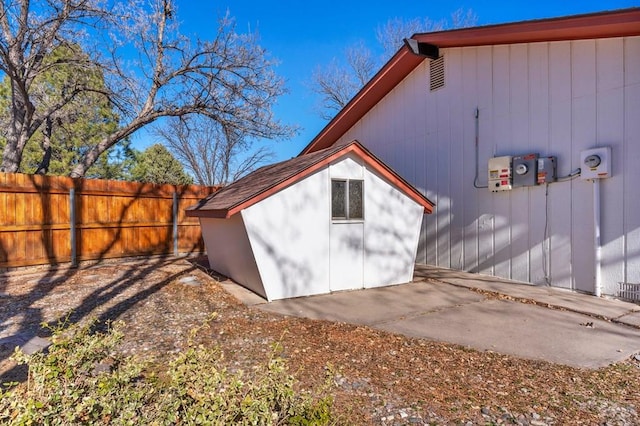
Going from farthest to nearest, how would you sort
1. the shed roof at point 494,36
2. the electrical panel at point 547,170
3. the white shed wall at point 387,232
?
the white shed wall at point 387,232 → the electrical panel at point 547,170 → the shed roof at point 494,36

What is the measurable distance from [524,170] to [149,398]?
710cm

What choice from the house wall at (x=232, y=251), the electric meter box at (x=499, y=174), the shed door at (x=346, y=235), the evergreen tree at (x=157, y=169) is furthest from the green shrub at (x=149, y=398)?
the evergreen tree at (x=157, y=169)

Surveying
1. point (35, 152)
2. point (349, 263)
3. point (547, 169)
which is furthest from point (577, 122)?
point (35, 152)

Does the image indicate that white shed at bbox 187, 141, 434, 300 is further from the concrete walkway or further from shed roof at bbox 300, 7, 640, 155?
shed roof at bbox 300, 7, 640, 155

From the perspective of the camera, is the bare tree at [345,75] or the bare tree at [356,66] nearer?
the bare tree at [356,66]

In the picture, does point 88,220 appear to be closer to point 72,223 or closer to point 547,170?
point 72,223

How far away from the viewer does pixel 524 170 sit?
6.84m

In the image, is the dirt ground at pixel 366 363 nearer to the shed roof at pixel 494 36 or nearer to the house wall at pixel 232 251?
the house wall at pixel 232 251

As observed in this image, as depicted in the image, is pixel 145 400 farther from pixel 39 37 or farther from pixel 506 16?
pixel 506 16

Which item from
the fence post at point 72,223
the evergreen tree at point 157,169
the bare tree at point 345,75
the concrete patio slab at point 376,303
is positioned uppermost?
the bare tree at point 345,75

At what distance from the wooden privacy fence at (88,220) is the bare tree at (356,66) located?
41.1ft

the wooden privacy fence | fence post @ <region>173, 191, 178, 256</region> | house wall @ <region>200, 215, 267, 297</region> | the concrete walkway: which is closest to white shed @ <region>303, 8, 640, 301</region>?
the concrete walkway

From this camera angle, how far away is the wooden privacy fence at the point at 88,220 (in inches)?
309

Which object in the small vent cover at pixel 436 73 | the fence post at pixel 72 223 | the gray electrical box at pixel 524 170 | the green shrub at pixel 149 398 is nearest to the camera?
the green shrub at pixel 149 398
